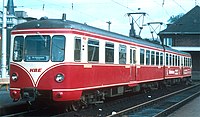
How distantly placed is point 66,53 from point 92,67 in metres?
1.76

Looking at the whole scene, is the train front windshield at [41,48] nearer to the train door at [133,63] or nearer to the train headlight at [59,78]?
the train headlight at [59,78]

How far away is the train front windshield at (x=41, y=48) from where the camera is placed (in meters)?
12.7

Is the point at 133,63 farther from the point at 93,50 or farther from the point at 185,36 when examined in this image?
the point at 185,36

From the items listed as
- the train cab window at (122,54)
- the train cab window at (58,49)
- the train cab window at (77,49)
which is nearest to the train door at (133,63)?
the train cab window at (122,54)

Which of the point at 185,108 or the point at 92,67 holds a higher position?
the point at 92,67

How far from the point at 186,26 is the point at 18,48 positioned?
53048 mm

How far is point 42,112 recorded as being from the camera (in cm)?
1402

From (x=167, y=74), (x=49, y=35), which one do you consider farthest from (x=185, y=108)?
(x=167, y=74)

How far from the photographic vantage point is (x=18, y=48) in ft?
43.7

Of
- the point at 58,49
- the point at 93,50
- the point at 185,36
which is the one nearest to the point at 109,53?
the point at 93,50

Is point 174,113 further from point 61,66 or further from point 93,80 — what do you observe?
point 61,66

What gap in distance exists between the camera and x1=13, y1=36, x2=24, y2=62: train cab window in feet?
43.1

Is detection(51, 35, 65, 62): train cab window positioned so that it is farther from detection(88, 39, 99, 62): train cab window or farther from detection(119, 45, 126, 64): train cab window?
detection(119, 45, 126, 64): train cab window

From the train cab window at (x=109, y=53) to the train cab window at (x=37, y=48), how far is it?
10.7 ft
